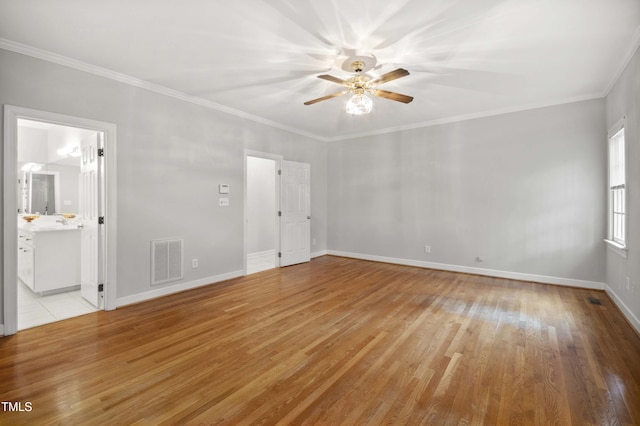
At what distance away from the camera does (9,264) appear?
293 cm

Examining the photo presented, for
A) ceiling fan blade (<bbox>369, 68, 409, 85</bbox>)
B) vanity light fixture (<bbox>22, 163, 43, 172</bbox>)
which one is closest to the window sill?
ceiling fan blade (<bbox>369, 68, 409, 85</bbox>)

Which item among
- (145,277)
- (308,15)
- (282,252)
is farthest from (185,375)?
(282,252)

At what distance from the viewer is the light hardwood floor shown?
6.13 feet

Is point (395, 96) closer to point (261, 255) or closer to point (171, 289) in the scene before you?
point (171, 289)

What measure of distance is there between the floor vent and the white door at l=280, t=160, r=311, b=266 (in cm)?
216

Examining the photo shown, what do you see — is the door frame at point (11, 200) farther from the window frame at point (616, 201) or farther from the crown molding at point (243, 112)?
the window frame at point (616, 201)

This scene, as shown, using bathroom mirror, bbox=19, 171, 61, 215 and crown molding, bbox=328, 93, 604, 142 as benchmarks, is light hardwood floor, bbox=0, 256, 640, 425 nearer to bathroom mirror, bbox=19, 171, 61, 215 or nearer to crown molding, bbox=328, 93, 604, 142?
crown molding, bbox=328, 93, 604, 142

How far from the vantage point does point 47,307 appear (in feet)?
12.1

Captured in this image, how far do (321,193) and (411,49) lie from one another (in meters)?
4.46

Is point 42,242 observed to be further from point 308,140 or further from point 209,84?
point 308,140

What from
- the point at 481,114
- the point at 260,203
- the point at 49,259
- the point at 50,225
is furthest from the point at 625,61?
the point at 50,225

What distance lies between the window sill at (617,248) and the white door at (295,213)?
4.99 m

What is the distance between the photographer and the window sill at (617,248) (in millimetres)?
3483

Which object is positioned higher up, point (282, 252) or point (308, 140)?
point (308, 140)
